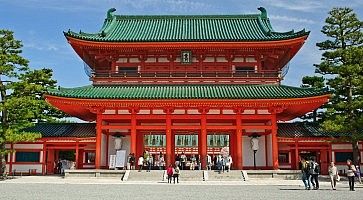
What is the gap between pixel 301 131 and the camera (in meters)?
32.0

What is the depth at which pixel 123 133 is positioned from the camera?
29.9 meters

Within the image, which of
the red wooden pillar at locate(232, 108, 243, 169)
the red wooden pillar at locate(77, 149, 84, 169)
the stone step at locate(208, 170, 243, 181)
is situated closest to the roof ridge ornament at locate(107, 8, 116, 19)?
the red wooden pillar at locate(77, 149, 84, 169)

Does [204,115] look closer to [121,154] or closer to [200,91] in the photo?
[200,91]

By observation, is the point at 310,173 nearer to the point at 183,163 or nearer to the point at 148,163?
the point at 183,163

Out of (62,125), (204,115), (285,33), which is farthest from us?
(62,125)

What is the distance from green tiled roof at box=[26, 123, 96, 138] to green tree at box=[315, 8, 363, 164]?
19.1m

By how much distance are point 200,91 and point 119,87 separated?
6.15m

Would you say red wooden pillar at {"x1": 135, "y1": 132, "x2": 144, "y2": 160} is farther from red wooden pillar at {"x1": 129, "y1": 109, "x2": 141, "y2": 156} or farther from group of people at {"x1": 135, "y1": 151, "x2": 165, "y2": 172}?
red wooden pillar at {"x1": 129, "y1": 109, "x2": 141, "y2": 156}

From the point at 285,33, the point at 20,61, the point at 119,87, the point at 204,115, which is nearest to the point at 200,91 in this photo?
the point at 204,115

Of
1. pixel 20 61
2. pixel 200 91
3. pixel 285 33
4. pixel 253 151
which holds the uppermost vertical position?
pixel 285 33

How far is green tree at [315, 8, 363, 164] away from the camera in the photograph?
26875mm

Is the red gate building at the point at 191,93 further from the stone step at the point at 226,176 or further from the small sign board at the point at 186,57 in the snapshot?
the stone step at the point at 226,176

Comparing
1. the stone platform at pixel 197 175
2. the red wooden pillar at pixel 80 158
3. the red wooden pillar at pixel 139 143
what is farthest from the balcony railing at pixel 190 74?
the red wooden pillar at pixel 80 158

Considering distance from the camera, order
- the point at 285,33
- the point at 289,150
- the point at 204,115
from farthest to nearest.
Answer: the point at 289,150, the point at 285,33, the point at 204,115
